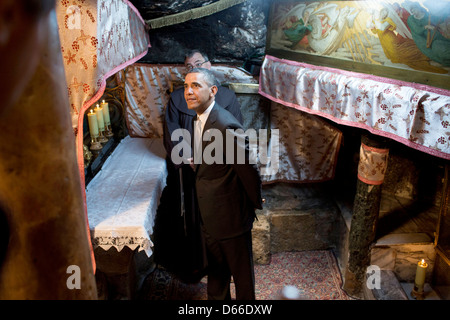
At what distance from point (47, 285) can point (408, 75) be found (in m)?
2.89

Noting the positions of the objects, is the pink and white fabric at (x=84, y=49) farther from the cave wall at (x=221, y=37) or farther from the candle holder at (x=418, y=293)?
the candle holder at (x=418, y=293)

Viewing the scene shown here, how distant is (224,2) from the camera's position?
14.4ft

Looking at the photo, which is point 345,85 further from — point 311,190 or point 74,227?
point 74,227

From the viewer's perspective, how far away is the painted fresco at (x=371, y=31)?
2.60 m


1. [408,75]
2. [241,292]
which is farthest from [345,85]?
[241,292]

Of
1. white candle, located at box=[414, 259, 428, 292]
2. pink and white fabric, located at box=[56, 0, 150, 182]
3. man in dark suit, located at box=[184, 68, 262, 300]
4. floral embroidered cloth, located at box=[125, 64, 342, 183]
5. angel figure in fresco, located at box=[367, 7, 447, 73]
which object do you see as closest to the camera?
pink and white fabric, located at box=[56, 0, 150, 182]

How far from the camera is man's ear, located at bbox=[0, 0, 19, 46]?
0.47 m

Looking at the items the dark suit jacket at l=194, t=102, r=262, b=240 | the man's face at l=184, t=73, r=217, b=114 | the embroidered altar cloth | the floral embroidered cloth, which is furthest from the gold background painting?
the embroidered altar cloth

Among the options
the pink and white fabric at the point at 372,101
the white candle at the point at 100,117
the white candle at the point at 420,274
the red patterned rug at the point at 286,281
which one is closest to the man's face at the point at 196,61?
the pink and white fabric at the point at 372,101

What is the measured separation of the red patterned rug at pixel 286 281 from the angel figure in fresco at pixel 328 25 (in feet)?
8.13

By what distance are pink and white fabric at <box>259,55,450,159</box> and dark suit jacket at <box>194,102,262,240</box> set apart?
1.04 metres

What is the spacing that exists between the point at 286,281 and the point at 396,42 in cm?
275

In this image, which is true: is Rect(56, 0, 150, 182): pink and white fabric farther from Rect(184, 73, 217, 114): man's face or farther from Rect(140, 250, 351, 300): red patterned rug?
Rect(140, 250, 351, 300): red patterned rug

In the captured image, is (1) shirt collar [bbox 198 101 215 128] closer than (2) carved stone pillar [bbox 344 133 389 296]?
Yes
